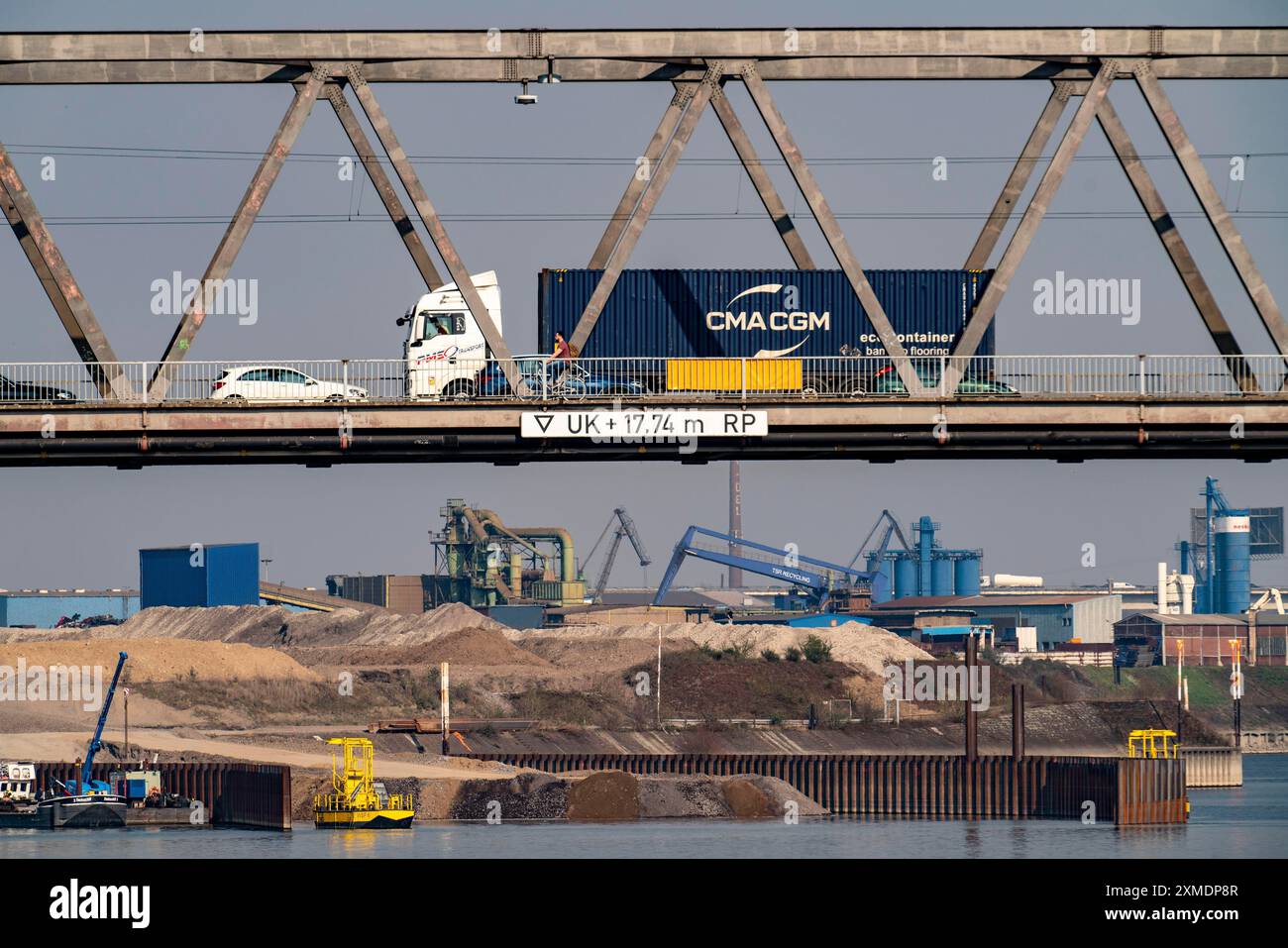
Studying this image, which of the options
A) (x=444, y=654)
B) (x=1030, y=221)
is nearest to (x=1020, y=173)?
(x=1030, y=221)

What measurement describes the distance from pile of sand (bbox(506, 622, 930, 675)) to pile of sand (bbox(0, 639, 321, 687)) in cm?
3150

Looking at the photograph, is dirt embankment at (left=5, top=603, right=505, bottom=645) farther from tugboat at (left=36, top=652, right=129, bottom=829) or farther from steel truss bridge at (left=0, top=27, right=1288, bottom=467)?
steel truss bridge at (left=0, top=27, right=1288, bottom=467)

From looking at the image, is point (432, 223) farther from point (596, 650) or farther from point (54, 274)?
point (596, 650)

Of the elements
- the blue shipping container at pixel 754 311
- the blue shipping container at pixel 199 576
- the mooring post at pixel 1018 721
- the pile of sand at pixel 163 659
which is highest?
the blue shipping container at pixel 754 311

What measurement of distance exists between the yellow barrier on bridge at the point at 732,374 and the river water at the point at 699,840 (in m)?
30.1

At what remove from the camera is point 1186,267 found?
4069 cm

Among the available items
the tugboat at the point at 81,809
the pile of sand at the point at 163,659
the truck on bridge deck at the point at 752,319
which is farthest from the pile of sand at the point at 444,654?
the truck on bridge deck at the point at 752,319

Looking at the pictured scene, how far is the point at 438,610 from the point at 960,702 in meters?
52.7

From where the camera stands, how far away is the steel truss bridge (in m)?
39.3

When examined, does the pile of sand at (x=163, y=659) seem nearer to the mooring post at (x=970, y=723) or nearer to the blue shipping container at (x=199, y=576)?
the blue shipping container at (x=199, y=576)

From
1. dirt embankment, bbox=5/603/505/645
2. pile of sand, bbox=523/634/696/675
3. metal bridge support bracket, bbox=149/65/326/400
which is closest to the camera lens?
metal bridge support bracket, bbox=149/65/326/400

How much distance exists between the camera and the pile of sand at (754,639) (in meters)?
168

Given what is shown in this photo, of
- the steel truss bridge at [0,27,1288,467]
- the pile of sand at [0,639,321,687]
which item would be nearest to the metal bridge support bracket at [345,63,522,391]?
the steel truss bridge at [0,27,1288,467]
